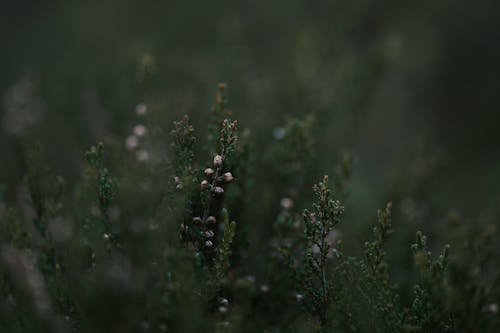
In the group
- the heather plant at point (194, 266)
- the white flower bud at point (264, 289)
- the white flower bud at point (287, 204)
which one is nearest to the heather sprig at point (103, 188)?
the heather plant at point (194, 266)

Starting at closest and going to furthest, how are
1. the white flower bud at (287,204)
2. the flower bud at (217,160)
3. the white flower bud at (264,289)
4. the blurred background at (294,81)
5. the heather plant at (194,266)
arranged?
1. the heather plant at (194,266)
2. the flower bud at (217,160)
3. the white flower bud at (264,289)
4. the white flower bud at (287,204)
5. the blurred background at (294,81)

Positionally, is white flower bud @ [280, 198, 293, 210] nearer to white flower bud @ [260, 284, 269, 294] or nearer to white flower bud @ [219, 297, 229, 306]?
white flower bud @ [260, 284, 269, 294]

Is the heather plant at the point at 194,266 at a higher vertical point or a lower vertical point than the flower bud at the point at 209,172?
lower

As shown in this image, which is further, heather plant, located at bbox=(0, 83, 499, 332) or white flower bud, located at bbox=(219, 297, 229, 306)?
white flower bud, located at bbox=(219, 297, 229, 306)

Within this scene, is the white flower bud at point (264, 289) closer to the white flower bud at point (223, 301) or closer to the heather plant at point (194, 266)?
the heather plant at point (194, 266)

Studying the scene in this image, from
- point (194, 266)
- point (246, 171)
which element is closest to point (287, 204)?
point (246, 171)

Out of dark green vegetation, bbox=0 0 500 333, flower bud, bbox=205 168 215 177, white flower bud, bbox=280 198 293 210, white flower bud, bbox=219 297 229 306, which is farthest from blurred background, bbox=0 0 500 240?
white flower bud, bbox=219 297 229 306

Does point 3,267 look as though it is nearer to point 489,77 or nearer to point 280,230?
point 280,230

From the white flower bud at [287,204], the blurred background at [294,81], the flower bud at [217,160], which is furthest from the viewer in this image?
the blurred background at [294,81]
